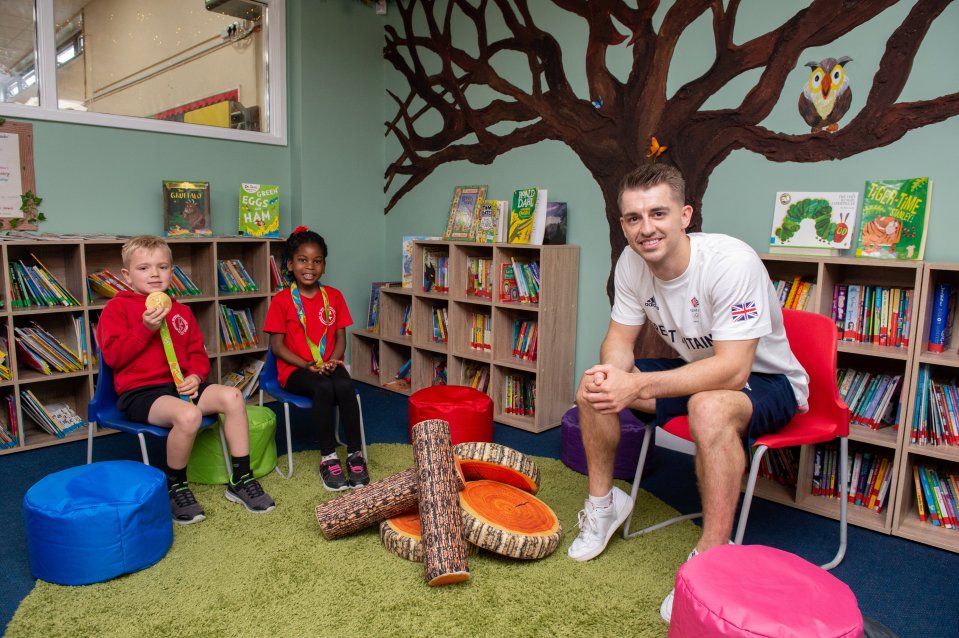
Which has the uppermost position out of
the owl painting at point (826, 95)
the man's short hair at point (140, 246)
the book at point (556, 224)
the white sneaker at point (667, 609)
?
the owl painting at point (826, 95)

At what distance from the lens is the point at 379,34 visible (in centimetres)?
467

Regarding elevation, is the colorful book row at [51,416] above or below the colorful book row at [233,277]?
below

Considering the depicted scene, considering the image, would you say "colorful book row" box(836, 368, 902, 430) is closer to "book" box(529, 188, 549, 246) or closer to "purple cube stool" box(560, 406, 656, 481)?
"purple cube stool" box(560, 406, 656, 481)

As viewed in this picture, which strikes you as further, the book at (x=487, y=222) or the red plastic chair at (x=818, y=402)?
the book at (x=487, y=222)

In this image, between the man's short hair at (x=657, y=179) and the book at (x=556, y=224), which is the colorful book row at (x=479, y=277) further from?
the man's short hair at (x=657, y=179)

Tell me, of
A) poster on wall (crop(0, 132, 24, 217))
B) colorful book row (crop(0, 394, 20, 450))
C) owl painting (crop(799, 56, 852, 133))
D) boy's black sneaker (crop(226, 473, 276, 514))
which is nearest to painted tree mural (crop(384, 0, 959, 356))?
owl painting (crop(799, 56, 852, 133))

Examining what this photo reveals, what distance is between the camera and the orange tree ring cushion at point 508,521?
2.13 meters

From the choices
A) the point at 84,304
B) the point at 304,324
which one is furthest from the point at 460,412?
the point at 84,304

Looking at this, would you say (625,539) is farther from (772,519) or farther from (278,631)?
(278,631)

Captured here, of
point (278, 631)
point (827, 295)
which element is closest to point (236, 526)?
point (278, 631)

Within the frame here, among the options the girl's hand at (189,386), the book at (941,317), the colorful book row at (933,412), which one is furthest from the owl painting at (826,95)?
the girl's hand at (189,386)

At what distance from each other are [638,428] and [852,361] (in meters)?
0.91

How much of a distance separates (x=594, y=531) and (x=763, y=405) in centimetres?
69

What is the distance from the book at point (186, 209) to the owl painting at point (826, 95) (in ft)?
10.3
